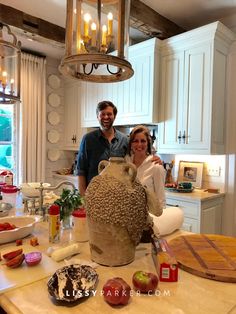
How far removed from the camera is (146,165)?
177cm

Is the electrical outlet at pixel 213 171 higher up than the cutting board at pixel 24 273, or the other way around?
the electrical outlet at pixel 213 171

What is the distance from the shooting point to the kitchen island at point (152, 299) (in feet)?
2.49

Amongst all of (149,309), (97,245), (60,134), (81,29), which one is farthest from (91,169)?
(60,134)

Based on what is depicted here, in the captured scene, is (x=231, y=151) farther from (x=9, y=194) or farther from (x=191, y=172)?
(x=9, y=194)

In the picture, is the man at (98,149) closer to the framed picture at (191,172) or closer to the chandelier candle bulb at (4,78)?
the chandelier candle bulb at (4,78)

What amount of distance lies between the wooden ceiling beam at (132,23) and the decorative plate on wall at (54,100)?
117 cm

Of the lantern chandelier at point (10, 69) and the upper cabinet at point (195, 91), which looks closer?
the lantern chandelier at point (10, 69)

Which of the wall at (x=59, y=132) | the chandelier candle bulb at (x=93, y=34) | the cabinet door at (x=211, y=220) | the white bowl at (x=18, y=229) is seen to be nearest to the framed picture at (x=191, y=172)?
the cabinet door at (x=211, y=220)

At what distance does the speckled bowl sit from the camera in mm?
793

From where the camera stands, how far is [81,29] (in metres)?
0.96

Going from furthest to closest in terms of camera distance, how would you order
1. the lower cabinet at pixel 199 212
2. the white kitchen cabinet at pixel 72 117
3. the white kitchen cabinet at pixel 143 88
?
the white kitchen cabinet at pixel 72 117 → the white kitchen cabinet at pixel 143 88 → the lower cabinet at pixel 199 212

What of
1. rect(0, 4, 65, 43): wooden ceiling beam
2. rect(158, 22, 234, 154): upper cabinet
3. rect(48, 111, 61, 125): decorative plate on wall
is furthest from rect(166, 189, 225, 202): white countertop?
rect(48, 111, 61, 125): decorative plate on wall

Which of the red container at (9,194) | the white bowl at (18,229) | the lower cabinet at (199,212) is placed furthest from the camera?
the lower cabinet at (199,212)

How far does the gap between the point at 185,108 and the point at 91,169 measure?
1267 millimetres
